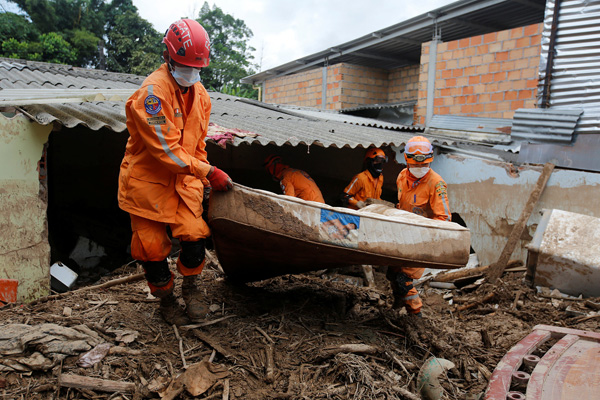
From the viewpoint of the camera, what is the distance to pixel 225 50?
25578mm

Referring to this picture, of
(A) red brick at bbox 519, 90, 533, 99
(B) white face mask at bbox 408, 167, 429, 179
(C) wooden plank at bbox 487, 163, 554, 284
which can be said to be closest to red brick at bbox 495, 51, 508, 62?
(A) red brick at bbox 519, 90, 533, 99

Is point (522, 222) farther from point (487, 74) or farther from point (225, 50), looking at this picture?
point (225, 50)

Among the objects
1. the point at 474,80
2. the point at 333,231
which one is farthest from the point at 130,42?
the point at 333,231

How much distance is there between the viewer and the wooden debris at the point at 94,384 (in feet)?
7.82

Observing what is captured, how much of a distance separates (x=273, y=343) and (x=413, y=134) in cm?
538

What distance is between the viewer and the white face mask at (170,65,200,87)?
2807mm

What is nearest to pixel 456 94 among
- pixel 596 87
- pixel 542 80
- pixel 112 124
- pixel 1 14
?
pixel 542 80

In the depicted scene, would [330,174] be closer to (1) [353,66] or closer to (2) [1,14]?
(1) [353,66]

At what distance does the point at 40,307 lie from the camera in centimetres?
358

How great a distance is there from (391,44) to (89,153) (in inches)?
270

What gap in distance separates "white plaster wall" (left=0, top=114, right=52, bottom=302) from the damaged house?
0.01m

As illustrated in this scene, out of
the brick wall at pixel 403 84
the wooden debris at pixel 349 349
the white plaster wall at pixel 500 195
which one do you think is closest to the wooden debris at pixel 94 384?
the wooden debris at pixel 349 349

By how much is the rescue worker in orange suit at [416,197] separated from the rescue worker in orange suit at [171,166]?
64.6 inches

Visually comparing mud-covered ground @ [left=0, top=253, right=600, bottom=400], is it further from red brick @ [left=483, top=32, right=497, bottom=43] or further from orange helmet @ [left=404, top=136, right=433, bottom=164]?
red brick @ [left=483, top=32, right=497, bottom=43]
